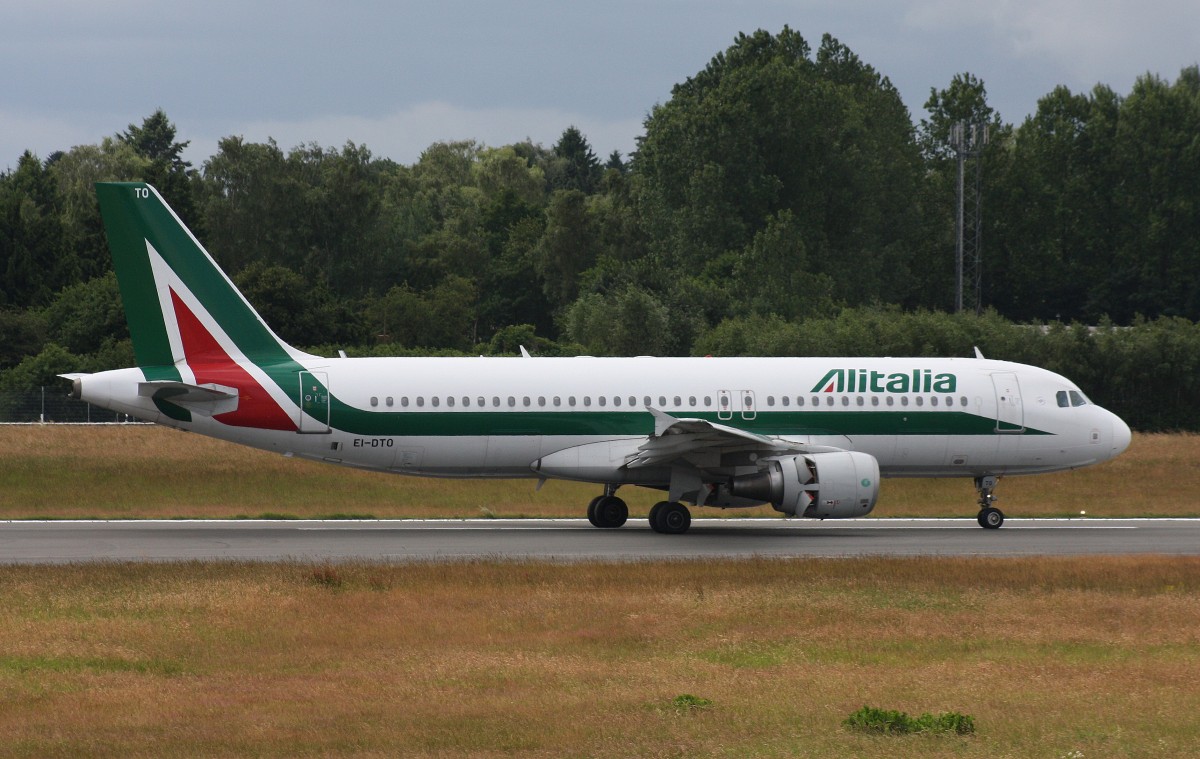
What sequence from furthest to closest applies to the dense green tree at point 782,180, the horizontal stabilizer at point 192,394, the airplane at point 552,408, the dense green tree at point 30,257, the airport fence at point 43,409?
the dense green tree at point 782,180 → the dense green tree at point 30,257 → the airport fence at point 43,409 → the airplane at point 552,408 → the horizontal stabilizer at point 192,394

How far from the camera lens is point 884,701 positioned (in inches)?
556

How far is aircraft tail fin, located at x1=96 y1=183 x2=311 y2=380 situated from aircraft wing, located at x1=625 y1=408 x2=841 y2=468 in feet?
26.6

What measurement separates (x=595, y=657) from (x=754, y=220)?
85455mm

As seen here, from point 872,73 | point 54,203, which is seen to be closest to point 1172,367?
point 872,73

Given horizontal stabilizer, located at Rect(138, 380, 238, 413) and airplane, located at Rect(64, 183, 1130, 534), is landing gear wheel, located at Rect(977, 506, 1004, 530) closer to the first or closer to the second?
airplane, located at Rect(64, 183, 1130, 534)

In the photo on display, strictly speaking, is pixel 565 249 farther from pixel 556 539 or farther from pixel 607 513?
pixel 556 539

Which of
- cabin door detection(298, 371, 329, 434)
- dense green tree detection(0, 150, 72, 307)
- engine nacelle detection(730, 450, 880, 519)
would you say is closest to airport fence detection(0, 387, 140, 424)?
dense green tree detection(0, 150, 72, 307)

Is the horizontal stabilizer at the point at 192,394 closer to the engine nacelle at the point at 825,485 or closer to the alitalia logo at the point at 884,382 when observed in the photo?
the engine nacelle at the point at 825,485

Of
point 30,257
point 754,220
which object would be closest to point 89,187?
point 30,257

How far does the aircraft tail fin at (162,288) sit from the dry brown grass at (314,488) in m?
7.79

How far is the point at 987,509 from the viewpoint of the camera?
3366 cm

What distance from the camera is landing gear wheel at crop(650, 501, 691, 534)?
31594mm

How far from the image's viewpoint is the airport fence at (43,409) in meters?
59.2

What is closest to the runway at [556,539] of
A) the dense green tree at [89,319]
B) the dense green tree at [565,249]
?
the dense green tree at [89,319]
